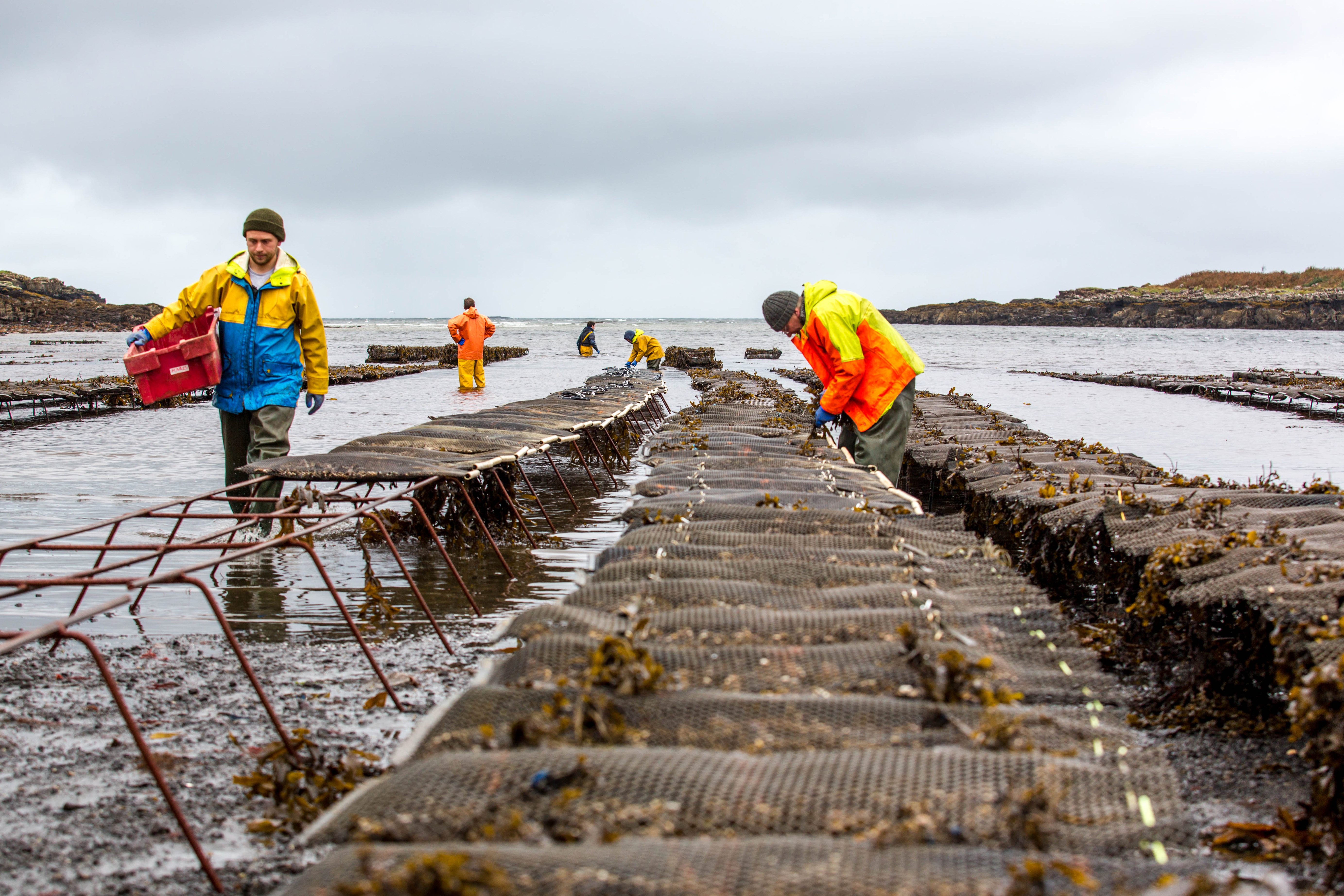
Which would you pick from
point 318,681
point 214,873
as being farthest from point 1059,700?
point 318,681

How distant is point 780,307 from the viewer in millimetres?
7121

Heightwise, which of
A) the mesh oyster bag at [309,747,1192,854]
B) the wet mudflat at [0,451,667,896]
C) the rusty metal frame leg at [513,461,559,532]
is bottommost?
the wet mudflat at [0,451,667,896]

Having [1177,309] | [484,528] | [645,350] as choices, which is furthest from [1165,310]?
[484,528]

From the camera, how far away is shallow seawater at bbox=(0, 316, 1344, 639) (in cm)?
551

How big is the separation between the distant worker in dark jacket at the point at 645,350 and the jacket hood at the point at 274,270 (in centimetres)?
1601

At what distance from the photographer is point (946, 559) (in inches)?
161

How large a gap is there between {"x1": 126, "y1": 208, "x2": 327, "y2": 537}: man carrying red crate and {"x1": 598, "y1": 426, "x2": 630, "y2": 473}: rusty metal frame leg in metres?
5.09

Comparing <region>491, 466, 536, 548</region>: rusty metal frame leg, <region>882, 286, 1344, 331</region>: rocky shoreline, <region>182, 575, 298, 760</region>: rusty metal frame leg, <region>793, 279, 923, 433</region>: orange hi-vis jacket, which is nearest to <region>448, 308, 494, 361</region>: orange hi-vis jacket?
<region>491, 466, 536, 548</region>: rusty metal frame leg

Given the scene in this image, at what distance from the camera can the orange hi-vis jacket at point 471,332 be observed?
19.8m

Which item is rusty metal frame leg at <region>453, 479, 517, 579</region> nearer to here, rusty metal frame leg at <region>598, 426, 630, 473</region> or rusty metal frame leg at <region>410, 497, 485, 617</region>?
rusty metal frame leg at <region>410, 497, 485, 617</region>

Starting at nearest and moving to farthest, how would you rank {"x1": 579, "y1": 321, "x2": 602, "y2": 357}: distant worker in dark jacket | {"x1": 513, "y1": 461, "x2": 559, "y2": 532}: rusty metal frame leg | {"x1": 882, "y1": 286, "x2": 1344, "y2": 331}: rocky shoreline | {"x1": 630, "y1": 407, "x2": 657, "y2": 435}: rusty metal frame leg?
{"x1": 513, "y1": 461, "x2": 559, "y2": 532}: rusty metal frame leg < {"x1": 630, "y1": 407, "x2": 657, "y2": 435}: rusty metal frame leg < {"x1": 579, "y1": 321, "x2": 602, "y2": 357}: distant worker in dark jacket < {"x1": 882, "y1": 286, "x2": 1344, "y2": 331}: rocky shoreline

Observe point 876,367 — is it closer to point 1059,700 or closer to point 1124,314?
point 1059,700

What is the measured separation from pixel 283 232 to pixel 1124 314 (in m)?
89.9

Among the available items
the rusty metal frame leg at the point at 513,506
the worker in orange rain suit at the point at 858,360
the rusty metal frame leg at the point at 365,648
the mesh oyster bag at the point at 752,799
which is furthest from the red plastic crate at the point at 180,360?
the mesh oyster bag at the point at 752,799
